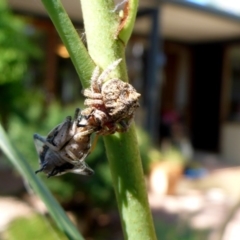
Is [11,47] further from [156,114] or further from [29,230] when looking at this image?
[156,114]

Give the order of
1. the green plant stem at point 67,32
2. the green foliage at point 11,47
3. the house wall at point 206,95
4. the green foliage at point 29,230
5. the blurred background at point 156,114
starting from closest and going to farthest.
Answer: the green plant stem at point 67,32 → the green foliage at point 29,230 → the green foliage at point 11,47 → the blurred background at point 156,114 → the house wall at point 206,95

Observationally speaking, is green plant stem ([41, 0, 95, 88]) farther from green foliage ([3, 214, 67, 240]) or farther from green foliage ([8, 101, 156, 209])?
green foliage ([8, 101, 156, 209])

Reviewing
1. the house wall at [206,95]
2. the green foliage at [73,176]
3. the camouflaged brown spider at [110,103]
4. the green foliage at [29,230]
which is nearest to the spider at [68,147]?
the camouflaged brown spider at [110,103]

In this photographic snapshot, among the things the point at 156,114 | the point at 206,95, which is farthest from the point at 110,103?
the point at 206,95

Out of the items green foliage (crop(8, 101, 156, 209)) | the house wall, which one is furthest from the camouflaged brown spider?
the house wall

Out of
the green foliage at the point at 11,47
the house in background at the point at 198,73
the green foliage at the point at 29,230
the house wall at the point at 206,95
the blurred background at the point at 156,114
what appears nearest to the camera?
the green foliage at the point at 29,230

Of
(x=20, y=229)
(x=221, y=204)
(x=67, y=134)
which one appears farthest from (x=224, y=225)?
(x=221, y=204)

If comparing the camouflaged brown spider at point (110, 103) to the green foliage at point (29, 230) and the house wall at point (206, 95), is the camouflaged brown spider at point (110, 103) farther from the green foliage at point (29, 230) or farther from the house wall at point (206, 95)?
the house wall at point (206, 95)
